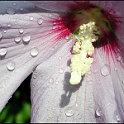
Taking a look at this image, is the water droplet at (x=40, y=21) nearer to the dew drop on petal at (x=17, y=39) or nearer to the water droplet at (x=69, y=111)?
the dew drop on petal at (x=17, y=39)

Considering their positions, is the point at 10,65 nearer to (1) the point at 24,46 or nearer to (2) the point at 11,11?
(1) the point at 24,46

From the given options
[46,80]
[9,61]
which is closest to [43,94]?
[46,80]

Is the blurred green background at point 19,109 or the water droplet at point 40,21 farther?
the blurred green background at point 19,109

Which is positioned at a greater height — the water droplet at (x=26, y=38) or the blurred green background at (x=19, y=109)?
the water droplet at (x=26, y=38)

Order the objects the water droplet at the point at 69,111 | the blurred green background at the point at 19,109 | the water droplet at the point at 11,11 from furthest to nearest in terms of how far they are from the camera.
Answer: the blurred green background at the point at 19,109, the water droplet at the point at 69,111, the water droplet at the point at 11,11

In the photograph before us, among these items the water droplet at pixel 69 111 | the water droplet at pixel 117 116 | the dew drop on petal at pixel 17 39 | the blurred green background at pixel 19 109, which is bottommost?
the blurred green background at pixel 19 109

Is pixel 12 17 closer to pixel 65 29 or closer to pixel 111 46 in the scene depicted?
pixel 65 29

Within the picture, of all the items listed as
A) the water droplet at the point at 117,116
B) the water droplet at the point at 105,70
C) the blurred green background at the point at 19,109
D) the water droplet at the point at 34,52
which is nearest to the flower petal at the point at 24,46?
the water droplet at the point at 34,52
